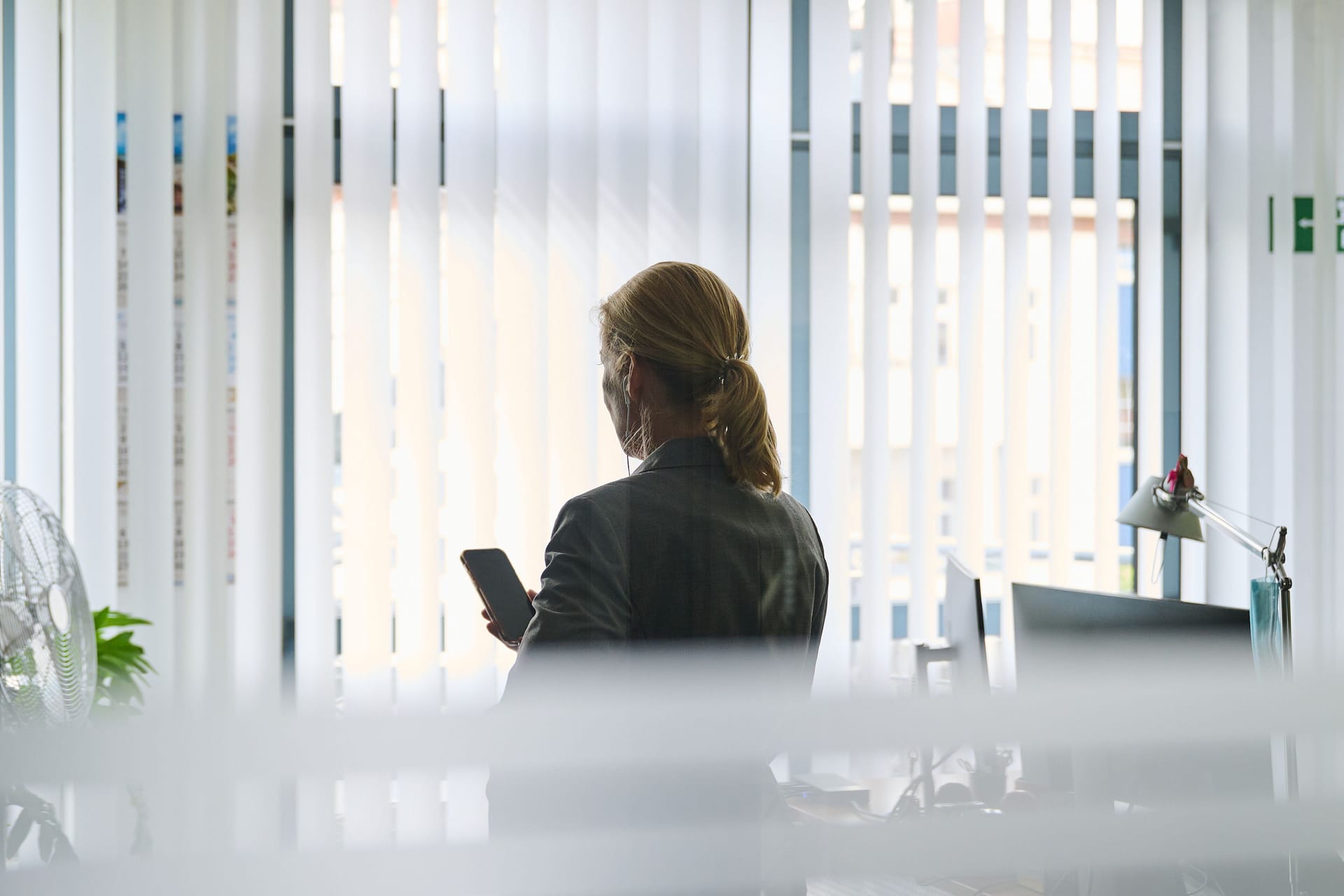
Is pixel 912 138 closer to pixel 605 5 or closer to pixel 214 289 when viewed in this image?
pixel 605 5

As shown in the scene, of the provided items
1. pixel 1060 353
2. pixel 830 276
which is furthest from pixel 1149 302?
pixel 830 276

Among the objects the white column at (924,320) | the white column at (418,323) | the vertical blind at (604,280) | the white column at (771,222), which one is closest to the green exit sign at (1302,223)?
the vertical blind at (604,280)

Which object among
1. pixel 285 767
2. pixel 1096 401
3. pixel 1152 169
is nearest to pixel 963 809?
pixel 285 767

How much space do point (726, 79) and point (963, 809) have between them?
242 cm

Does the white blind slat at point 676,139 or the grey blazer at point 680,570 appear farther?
the white blind slat at point 676,139

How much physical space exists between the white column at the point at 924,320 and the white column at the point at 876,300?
2.8 inches

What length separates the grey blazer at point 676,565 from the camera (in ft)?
2.46

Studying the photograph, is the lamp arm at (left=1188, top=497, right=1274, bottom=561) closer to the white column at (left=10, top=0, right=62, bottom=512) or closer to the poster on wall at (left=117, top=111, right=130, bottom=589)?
the poster on wall at (left=117, top=111, right=130, bottom=589)

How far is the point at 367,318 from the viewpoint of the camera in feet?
8.00

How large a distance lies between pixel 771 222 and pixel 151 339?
1550 millimetres

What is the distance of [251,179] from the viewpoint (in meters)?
2.38

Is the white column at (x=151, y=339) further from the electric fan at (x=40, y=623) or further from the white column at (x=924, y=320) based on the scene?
the white column at (x=924, y=320)

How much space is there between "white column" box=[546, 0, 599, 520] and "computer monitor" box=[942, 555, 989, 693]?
1003 millimetres

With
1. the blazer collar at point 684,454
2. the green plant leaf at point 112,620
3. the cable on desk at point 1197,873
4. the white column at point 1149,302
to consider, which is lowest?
the green plant leaf at point 112,620
